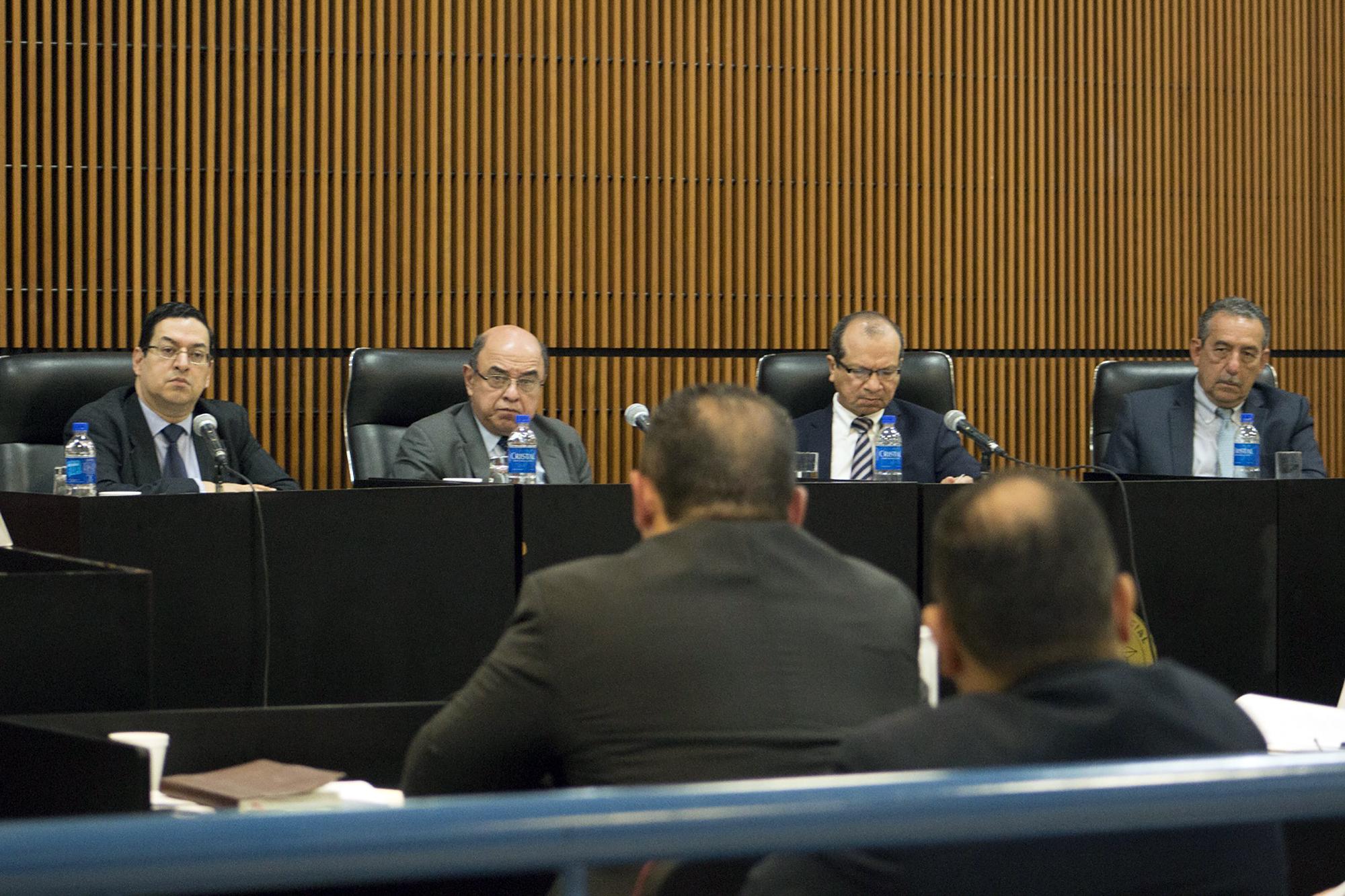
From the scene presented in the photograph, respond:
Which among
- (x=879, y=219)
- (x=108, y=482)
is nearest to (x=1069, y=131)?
(x=879, y=219)

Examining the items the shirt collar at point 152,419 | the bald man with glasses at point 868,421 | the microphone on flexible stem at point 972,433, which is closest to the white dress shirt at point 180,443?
the shirt collar at point 152,419

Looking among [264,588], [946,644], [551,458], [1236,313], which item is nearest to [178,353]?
[551,458]

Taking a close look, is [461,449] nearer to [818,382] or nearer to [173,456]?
[173,456]

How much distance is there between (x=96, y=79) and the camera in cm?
567

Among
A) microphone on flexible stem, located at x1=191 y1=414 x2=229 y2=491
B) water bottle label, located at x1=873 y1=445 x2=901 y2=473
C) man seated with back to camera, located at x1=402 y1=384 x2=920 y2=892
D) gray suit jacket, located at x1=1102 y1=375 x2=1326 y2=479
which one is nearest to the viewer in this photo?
man seated with back to camera, located at x1=402 y1=384 x2=920 y2=892

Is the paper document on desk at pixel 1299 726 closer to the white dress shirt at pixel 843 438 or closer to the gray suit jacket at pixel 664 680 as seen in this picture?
the gray suit jacket at pixel 664 680

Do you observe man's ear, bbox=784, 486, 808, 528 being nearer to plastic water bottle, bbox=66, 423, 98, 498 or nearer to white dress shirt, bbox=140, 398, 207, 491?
plastic water bottle, bbox=66, 423, 98, 498

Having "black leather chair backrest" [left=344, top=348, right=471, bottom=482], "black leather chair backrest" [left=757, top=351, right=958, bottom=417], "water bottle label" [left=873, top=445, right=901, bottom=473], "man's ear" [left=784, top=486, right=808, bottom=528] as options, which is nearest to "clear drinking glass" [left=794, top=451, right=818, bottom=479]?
"water bottle label" [left=873, top=445, right=901, bottom=473]

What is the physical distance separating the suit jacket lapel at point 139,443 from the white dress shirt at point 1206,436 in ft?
10.6

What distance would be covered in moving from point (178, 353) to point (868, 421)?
82.2 inches

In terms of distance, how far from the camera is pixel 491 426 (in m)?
4.80

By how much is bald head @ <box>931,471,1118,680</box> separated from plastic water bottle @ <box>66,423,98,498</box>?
10.2ft

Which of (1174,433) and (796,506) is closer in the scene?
(796,506)

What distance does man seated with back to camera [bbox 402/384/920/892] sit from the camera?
1.73 m
